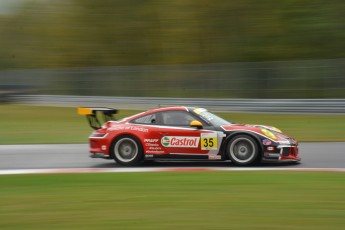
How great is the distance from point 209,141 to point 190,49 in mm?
21755

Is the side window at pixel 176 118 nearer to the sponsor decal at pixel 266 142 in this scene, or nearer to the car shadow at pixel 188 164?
the car shadow at pixel 188 164

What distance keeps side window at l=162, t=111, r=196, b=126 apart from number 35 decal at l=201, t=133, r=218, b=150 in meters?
0.46

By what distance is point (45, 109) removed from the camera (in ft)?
103

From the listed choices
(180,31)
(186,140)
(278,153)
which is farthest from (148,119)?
(180,31)

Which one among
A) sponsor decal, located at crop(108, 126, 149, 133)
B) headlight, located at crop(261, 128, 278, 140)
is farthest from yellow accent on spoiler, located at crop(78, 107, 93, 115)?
headlight, located at crop(261, 128, 278, 140)

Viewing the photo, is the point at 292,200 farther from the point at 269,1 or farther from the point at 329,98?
the point at 269,1

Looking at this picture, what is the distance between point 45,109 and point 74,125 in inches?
328

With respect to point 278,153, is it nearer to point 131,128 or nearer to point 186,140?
point 186,140

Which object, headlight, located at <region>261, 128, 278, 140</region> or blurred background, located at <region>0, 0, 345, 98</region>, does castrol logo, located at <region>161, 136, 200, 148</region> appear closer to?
headlight, located at <region>261, 128, 278, 140</region>

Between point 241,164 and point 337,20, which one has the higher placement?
point 337,20

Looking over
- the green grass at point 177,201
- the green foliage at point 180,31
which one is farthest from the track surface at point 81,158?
the green foliage at point 180,31

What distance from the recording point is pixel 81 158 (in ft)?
45.0

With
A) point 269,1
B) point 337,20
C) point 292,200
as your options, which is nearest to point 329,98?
point 337,20

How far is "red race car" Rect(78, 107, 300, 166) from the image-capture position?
38.3 feet
